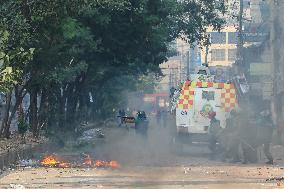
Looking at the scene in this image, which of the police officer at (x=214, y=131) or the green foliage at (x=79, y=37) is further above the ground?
the green foliage at (x=79, y=37)

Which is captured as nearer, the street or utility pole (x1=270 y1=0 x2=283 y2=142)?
the street

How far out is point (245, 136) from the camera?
24234mm

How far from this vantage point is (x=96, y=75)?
150 ft

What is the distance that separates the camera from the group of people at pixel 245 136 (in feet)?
Result: 77.9

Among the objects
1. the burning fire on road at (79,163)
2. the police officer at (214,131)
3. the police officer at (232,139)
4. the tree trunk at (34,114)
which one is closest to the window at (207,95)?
the police officer at (214,131)

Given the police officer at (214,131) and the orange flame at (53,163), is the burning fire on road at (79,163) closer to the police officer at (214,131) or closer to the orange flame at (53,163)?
the orange flame at (53,163)

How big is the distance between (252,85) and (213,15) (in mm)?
11785

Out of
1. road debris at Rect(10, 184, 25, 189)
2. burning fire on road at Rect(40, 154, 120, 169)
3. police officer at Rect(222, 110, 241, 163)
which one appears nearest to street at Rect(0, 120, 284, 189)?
road debris at Rect(10, 184, 25, 189)

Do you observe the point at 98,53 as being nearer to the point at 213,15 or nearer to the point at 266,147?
the point at 213,15

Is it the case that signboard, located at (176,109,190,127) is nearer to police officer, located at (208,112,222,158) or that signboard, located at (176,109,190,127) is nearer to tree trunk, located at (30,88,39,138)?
police officer, located at (208,112,222,158)

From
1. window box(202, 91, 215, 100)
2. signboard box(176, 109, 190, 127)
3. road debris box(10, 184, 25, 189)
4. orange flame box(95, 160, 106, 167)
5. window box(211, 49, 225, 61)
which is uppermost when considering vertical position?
window box(211, 49, 225, 61)

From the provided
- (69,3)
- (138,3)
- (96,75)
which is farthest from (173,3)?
(69,3)

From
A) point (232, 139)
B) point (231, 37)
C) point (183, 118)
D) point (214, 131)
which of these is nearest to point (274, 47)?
point (183, 118)

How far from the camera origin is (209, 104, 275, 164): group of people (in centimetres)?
2375
